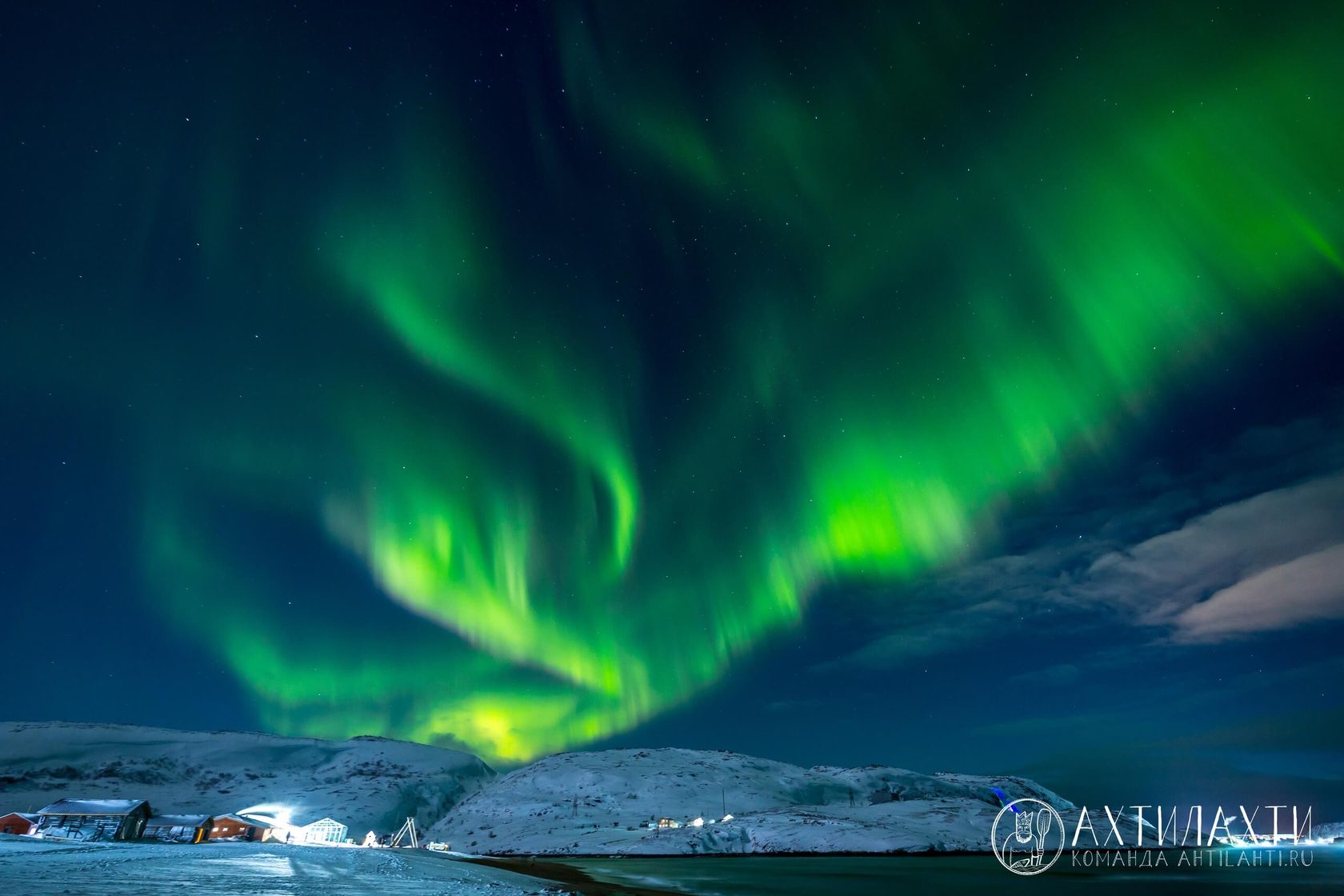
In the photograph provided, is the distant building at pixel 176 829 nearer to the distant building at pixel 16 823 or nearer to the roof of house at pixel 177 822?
the roof of house at pixel 177 822

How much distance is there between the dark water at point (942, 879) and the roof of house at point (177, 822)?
75.4 metres

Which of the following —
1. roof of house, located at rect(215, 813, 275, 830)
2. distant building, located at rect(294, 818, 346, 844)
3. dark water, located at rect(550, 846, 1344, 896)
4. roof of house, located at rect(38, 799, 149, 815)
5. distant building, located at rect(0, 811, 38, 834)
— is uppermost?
dark water, located at rect(550, 846, 1344, 896)

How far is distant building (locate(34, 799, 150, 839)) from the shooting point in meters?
108

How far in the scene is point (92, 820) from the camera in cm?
11056

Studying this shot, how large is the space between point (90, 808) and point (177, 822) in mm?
13573

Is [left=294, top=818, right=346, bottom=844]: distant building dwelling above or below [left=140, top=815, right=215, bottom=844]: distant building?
below

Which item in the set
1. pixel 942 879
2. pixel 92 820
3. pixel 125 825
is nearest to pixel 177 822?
pixel 125 825

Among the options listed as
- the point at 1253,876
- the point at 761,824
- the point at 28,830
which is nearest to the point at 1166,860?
the point at 1253,876

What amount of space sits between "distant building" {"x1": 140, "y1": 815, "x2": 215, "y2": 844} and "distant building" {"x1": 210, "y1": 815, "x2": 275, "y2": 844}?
17.2 feet

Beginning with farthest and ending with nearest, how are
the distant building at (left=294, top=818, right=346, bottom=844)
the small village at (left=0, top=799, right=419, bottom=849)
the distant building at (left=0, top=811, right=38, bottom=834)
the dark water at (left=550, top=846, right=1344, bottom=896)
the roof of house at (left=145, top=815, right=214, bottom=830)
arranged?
the distant building at (left=294, top=818, right=346, bottom=844) < the roof of house at (left=145, top=815, right=214, bottom=830) < the distant building at (left=0, top=811, right=38, bottom=834) < the small village at (left=0, top=799, right=419, bottom=849) < the dark water at (left=550, top=846, right=1344, bottom=896)

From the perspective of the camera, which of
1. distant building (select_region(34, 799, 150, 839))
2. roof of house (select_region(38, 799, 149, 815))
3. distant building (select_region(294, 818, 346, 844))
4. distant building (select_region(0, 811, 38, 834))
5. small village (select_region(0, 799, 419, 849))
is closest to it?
distant building (select_region(34, 799, 150, 839))

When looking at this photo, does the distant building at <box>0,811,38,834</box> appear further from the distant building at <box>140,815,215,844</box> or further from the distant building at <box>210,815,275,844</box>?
the distant building at <box>210,815,275,844</box>

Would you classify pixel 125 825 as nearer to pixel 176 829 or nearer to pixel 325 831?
pixel 176 829
